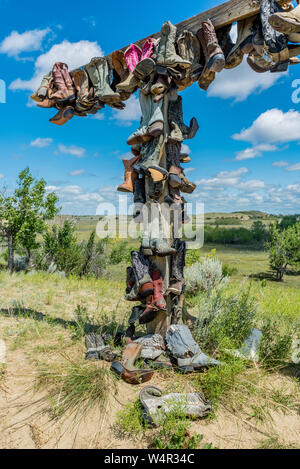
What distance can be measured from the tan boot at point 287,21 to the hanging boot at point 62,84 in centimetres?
276

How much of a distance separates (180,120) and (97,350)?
109 inches

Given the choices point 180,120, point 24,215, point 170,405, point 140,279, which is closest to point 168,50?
point 180,120

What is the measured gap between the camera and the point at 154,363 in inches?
117

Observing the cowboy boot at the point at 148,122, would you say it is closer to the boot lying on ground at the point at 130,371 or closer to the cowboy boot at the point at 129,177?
the cowboy boot at the point at 129,177

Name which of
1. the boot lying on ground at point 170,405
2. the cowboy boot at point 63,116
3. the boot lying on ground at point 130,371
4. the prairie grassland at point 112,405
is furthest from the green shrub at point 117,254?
the boot lying on ground at point 170,405

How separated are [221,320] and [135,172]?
2059 millimetres

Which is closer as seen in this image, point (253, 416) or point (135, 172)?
point (253, 416)

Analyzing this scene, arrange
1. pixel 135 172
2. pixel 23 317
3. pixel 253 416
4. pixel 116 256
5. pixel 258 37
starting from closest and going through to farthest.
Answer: pixel 253 416 < pixel 258 37 < pixel 135 172 < pixel 23 317 < pixel 116 256

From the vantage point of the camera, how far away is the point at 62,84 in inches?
169

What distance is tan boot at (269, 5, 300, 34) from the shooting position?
97.6 inches

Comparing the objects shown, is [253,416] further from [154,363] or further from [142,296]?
[142,296]

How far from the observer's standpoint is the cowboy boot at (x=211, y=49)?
9.86 ft

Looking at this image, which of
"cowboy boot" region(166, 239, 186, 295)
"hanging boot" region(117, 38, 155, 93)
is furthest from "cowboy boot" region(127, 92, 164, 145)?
"cowboy boot" region(166, 239, 186, 295)

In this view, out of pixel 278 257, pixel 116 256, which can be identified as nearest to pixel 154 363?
pixel 116 256
